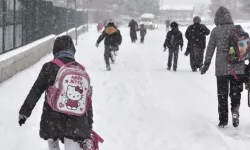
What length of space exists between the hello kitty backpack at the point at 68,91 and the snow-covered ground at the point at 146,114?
2474 mm

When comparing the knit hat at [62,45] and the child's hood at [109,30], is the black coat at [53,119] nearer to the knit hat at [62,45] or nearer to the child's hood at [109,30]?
the knit hat at [62,45]

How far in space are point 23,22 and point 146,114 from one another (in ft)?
24.6

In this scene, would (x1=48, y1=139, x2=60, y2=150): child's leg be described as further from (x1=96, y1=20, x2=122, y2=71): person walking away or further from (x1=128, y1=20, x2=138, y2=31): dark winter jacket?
(x1=128, y1=20, x2=138, y2=31): dark winter jacket

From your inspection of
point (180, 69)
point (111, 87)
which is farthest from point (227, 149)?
point (180, 69)

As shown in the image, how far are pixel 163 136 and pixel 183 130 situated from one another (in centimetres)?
55

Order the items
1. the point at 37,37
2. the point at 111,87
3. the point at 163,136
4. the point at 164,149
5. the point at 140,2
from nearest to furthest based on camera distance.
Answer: the point at 164,149 < the point at 163,136 < the point at 111,87 < the point at 37,37 < the point at 140,2

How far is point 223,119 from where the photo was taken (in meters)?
7.48

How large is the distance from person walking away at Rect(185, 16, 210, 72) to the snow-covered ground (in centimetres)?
80

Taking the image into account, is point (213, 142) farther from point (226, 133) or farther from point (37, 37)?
point (37, 37)

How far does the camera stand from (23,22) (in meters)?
14.8

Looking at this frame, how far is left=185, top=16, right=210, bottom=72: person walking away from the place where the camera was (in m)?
14.2

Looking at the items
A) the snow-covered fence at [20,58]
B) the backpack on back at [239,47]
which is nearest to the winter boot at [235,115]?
the backpack on back at [239,47]

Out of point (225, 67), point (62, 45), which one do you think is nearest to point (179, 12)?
point (225, 67)

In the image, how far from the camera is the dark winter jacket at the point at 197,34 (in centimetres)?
1425
